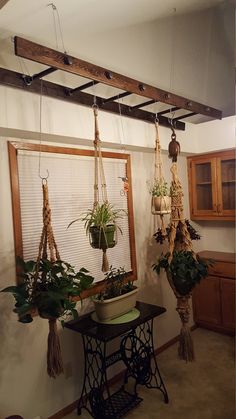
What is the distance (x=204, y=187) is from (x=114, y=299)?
6.65ft

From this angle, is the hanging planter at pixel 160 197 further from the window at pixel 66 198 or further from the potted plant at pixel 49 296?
the potted plant at pixel 49 296

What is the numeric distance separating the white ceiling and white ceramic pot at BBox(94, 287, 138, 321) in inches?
69.8

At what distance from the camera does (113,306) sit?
233cm

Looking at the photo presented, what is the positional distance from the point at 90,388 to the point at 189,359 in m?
0.89

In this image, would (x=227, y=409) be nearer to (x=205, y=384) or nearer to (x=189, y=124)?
(x=205, y=384)

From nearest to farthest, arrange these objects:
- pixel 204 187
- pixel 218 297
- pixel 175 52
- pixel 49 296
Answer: pixel 49 296 → pixel 175 52 → pixel 218 297 → pixel 204 187

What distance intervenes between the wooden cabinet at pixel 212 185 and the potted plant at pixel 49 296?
218cm

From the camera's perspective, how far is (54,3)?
165 centimetres

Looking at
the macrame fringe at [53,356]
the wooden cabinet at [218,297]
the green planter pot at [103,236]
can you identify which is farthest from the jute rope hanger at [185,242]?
the wooden cabinet at [218,297]

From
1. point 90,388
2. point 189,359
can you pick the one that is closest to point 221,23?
point 189,359

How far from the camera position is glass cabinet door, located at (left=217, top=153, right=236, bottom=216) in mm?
3531

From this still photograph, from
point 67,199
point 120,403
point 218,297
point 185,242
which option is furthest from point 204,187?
point 120,403

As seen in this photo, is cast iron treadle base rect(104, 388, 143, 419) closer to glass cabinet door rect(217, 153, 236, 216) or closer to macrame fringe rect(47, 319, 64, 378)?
macrame fringe rect(47, 319, 64, 378)

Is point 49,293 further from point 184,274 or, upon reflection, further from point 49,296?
point 184,274
